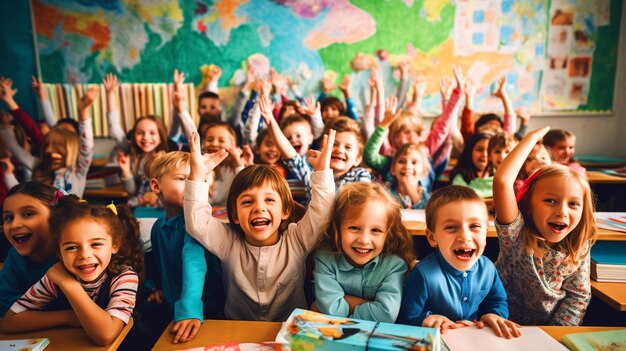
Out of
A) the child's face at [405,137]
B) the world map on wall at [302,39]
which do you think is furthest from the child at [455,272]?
the world map on wall at [302,39]

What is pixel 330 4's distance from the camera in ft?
15.4

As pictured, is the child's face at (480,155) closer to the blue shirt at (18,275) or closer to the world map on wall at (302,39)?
the world map on wall at (302,39)

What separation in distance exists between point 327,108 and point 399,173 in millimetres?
1714

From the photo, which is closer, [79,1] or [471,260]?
[471,260]

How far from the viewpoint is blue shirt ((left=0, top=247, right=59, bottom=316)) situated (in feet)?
4.49

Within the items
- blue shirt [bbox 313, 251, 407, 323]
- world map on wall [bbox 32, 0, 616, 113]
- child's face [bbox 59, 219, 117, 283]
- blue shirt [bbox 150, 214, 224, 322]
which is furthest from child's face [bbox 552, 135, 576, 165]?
child's face [bbox 59, 219, 117, 283]

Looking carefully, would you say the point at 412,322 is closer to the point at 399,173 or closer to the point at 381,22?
the point at 399,173

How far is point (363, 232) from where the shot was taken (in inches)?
53.2

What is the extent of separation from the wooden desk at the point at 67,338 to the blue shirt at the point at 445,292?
89cm

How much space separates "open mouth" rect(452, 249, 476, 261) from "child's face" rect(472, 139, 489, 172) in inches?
64.2

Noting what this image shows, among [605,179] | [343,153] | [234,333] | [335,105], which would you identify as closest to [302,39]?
[335,105]

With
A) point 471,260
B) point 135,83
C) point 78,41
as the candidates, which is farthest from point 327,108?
point 78,41

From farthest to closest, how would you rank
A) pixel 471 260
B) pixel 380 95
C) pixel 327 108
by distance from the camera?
1. pixel 327 108
2. pixel 380 95
3. pixel 471 260

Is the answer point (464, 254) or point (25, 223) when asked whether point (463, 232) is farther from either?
point (25, 223)
